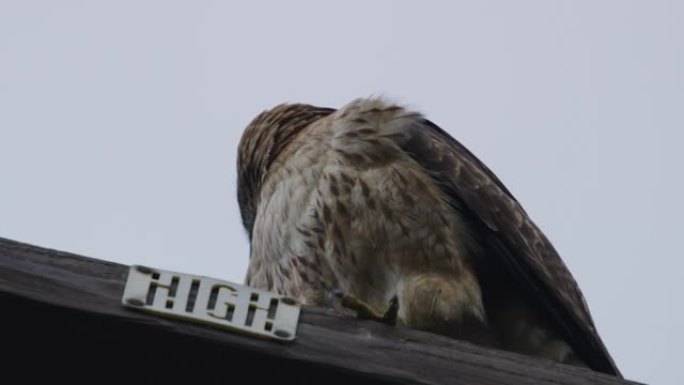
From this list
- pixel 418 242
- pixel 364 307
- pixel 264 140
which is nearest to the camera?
pixel 364 307

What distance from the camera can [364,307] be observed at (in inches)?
119

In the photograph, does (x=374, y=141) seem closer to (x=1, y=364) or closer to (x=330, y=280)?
(x=330, y=280)

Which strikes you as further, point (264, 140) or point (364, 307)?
point (264, 140)

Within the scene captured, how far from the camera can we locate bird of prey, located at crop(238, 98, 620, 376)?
3721 millimetres

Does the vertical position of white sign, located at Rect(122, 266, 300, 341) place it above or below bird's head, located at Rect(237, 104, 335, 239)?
below

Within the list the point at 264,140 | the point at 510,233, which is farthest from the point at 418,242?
the point at 264,140

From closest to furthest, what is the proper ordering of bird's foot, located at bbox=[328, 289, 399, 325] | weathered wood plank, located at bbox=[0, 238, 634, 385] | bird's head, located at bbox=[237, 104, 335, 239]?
weathered wood plank, located at bbox=[0, 238, 634, 385] < bird's foot, located at bbox=[328, 289, 399, 325] < bird's head, located at bbox=[237, 104, 335, 239]

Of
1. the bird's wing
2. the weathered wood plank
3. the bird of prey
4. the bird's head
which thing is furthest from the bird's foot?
the bird's head

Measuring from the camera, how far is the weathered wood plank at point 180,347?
2295 mm

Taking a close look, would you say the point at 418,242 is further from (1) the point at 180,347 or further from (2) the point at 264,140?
(1) the point at 180,347

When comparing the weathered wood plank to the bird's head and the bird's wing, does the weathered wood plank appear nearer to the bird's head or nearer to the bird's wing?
the bird's wing

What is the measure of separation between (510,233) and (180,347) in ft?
6.03

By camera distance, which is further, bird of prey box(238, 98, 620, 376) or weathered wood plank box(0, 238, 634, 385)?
bird of prey box(238, 98, 620, 376)

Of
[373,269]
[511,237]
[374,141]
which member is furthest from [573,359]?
[374,141]
